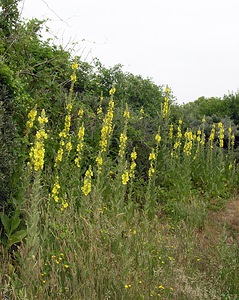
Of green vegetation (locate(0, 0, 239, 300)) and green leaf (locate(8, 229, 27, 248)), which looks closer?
green vegetation (locate(0, 0, 239, 300))

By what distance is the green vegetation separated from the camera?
3.47 m

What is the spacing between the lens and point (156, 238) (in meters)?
4.72

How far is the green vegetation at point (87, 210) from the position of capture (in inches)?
137

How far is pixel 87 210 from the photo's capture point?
422cm

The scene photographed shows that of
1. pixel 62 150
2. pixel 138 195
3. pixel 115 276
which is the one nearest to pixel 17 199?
pixel 62 150

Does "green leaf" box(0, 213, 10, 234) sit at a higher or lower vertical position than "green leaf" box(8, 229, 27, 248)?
higher

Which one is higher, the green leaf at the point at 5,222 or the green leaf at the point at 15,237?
the green leaf at the point at 5,222

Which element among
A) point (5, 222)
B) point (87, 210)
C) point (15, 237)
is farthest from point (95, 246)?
point (5, 222)

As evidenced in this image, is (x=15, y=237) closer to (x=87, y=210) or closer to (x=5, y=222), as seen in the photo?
(x=5, y=222)

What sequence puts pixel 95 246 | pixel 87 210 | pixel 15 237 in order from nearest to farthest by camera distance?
pixel 95 246 < pixel 15 237 < pixel 87 210

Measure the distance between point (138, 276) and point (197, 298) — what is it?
584mm

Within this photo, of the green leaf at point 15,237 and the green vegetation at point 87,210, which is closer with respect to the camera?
the green vegetation at point 87,210

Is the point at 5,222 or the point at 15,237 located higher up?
the point at 5,222

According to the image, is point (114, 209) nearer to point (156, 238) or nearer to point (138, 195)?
point (156, 238)
